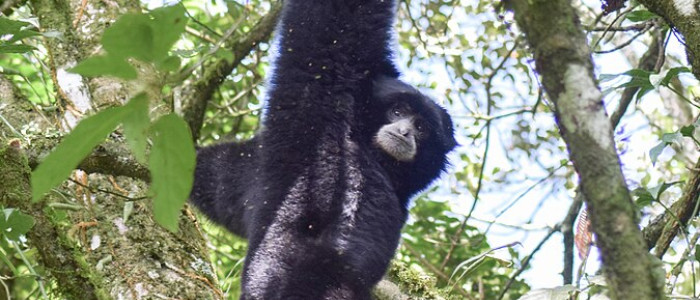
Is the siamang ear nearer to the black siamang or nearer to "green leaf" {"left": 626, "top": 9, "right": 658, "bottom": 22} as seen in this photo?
the black siamang

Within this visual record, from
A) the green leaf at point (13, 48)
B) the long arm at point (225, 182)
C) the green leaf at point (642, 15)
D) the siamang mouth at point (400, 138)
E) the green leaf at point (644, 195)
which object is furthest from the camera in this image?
the long arm at point (225, 182)

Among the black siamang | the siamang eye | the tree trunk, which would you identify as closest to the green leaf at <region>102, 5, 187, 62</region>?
the tree trunk

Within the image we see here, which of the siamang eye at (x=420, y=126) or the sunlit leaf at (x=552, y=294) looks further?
the siamang eye at (x=420, y=126)

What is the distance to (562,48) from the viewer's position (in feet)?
5.83

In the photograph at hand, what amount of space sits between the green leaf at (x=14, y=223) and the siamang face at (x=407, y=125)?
6.83 feet

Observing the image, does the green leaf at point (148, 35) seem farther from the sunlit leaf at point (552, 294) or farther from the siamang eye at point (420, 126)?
the siamang eye at point (420, 126)

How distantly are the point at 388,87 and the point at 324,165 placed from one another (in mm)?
955

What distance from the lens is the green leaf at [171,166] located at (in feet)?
5.49

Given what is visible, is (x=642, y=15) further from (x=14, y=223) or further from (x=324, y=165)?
(x=14, y=223)

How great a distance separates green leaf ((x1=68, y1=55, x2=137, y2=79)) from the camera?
5.51ft

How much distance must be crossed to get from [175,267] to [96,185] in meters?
0.74

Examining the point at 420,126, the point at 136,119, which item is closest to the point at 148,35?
the point at 136,119

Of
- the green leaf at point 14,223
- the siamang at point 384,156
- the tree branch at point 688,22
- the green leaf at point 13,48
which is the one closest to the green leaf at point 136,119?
the green leaf at point 14,223

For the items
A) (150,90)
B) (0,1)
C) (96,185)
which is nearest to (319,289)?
(96,185)
